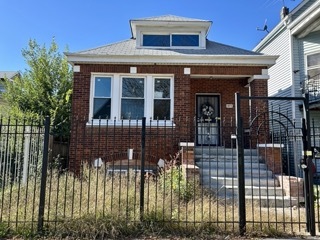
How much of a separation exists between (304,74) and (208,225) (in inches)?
419

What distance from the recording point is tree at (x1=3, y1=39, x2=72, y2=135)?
14898 mm

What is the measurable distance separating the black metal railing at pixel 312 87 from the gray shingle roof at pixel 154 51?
135 inches

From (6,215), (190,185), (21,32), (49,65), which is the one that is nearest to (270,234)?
(190,185)

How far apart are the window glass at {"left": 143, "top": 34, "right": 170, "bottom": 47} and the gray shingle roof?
47cm

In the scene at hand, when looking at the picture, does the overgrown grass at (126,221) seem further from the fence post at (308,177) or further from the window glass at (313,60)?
the window glass at (313,60)

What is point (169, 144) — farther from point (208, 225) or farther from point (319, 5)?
point (319, 5)

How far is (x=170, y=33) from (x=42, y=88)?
748 centimetres

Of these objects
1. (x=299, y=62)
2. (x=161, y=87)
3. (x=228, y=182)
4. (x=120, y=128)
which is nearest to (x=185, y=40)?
(x=161, y=87)

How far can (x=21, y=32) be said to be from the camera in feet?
54.3

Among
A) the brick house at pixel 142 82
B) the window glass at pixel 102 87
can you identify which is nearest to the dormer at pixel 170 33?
the brick house at pixel 142 82

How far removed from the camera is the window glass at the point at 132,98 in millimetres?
10961

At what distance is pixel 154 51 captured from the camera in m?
11.7

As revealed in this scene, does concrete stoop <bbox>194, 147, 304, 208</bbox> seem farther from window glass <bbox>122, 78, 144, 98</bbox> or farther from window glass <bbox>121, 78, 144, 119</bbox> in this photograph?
window glass <bbox>122, 78, 144, 98</bbox>

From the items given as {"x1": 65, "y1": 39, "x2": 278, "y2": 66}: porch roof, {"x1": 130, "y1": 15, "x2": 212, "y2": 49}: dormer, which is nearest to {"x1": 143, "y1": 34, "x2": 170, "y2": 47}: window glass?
{"x1": 130, "y1": 15, "x2": 212, "y2": 49}: dormer
